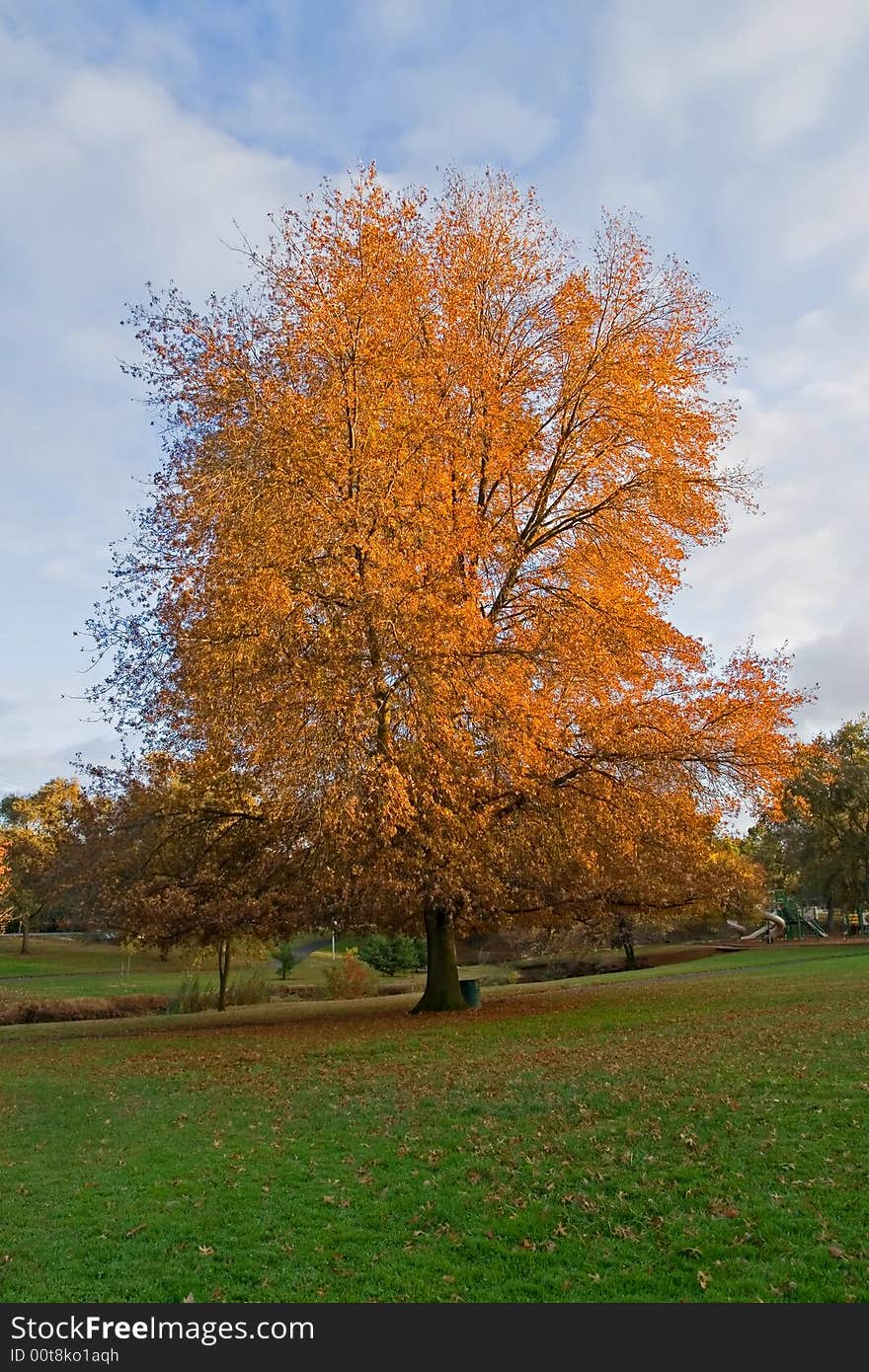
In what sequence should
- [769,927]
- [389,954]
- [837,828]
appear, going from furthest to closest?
1. [769,927]
2. [389,954]
3. [837,828]

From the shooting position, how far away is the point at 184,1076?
45.1 ft

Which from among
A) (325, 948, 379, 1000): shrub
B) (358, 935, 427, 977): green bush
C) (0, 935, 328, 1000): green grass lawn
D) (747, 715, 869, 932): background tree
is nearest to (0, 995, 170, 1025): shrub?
(0, 935, 328, 1000): green grass lawn

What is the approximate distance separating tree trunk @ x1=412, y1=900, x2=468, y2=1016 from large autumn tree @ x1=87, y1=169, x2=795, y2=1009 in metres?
0.07

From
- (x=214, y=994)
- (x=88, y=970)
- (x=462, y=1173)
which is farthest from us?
(x=88, y=970)

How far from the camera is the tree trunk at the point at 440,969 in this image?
20.3 metres

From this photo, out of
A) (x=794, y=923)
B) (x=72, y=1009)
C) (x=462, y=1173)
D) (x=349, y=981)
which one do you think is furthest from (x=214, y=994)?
(x=794, y=923)

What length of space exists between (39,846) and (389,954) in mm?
18879

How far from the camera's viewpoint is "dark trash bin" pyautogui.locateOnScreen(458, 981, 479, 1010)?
2141cm

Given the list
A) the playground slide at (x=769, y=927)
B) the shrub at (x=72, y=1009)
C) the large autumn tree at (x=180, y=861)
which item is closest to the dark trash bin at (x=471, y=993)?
the large autumn tree at (x=180, y=861)

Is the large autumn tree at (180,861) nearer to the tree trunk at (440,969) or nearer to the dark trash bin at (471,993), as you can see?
the tree trunk at (440,969)

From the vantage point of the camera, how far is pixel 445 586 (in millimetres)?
16234

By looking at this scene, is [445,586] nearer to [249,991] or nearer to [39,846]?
[249,991]

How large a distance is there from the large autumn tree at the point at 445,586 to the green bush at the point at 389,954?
28363mm
